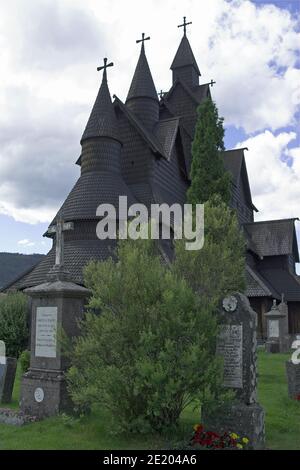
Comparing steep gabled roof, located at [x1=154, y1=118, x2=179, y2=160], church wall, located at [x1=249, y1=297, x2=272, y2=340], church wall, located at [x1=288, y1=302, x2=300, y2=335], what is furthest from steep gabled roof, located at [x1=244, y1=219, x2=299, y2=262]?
steep gabled roof, located at [x1=154, y1=118, x2=179, y2=160]

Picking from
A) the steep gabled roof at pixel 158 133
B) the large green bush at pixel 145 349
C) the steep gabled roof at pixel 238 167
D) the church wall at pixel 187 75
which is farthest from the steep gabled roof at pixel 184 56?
the large green bush at pixel 145 349

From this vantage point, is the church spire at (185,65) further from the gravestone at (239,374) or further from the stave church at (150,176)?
the gravestone at (239,374)

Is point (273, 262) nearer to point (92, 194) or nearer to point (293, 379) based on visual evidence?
point (92, 194)

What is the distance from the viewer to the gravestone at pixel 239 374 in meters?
6.91

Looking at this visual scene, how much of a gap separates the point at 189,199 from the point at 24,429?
17.1 metres

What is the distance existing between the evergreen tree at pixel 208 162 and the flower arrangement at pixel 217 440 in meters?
16.9

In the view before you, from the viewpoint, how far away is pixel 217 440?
663 cm

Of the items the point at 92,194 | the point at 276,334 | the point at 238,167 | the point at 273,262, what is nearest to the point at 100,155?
the point at 92,194

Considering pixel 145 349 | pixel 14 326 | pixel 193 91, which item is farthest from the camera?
pixel 193 91

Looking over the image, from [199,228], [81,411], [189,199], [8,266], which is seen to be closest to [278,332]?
[189,199]

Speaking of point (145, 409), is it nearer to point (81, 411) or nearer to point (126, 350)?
point (126, 350)

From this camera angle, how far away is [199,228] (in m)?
16.2

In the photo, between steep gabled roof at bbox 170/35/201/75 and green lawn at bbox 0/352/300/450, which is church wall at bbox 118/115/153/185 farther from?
green lawn at bbox 0/352/300/450

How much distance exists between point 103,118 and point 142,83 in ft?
22.2
